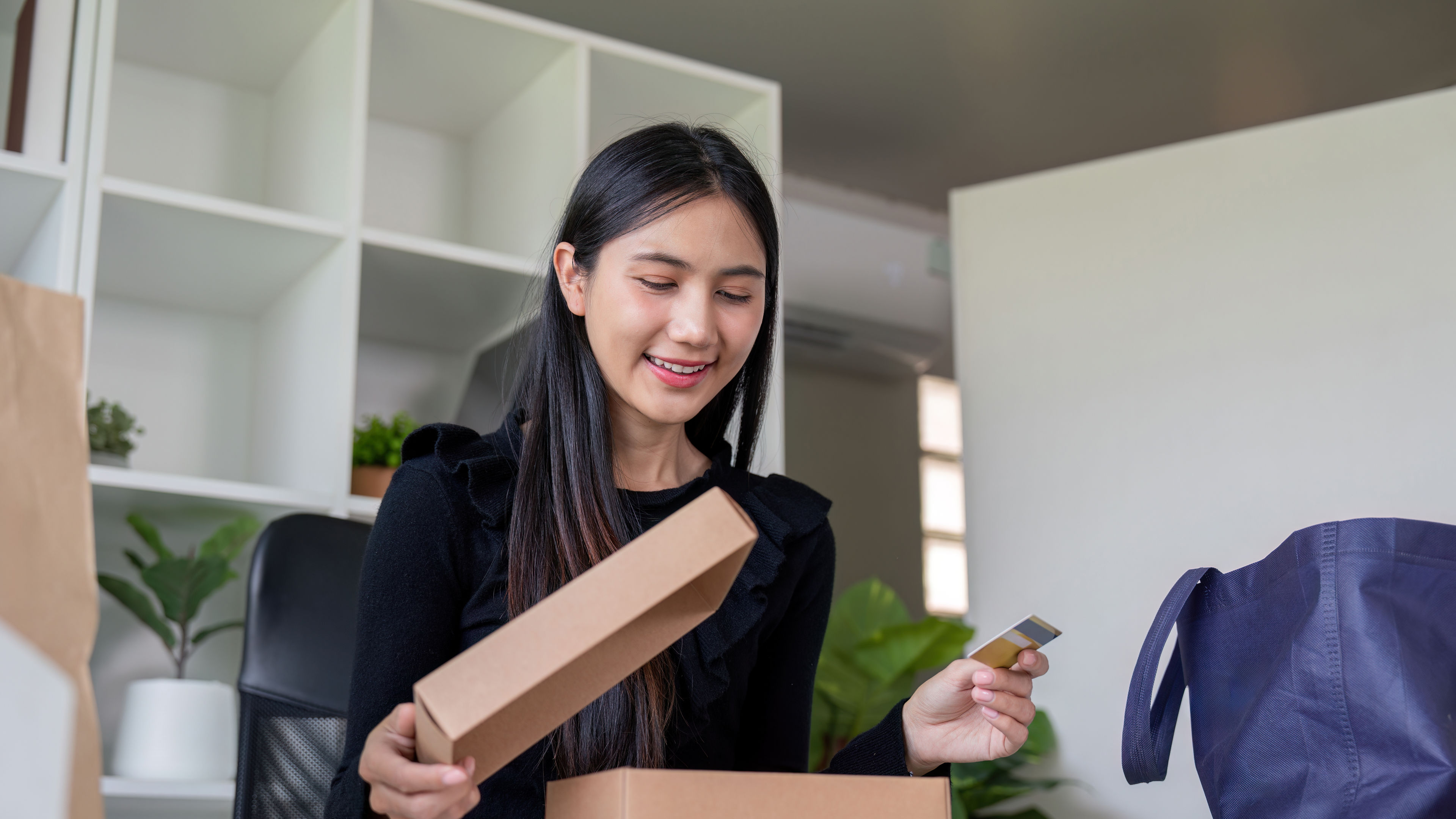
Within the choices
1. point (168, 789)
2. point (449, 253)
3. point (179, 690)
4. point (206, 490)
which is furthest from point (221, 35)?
point (168, 789)

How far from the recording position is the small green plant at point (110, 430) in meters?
1.74

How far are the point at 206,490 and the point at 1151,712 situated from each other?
1.25 metres

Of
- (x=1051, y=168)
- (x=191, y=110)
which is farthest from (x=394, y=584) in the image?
(x=1051, y=168)

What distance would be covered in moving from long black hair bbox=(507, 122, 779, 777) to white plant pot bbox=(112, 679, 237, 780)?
0.78 meters

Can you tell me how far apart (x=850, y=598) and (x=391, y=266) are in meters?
1.12

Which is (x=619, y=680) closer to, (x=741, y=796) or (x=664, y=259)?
(x=741, y=796)

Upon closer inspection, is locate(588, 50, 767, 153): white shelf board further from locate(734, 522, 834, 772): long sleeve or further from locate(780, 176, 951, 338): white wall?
locate(734, 522, 834, 772): long sleeve

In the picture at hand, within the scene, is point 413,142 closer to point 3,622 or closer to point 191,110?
point 191,110

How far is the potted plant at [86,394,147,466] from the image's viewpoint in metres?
1.72

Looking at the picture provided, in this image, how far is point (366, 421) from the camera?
217 centimetres

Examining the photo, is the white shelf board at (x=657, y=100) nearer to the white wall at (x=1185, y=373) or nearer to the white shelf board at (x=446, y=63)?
the white shelf board at (x=446, y=63)

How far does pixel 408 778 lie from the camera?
64 cm

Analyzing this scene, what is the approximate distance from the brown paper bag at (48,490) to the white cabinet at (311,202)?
1231mm

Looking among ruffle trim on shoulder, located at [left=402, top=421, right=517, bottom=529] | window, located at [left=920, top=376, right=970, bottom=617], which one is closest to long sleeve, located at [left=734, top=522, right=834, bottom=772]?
ruffle trim on shoulder, located at [left=402, top=421, right=517, bottom=529]
